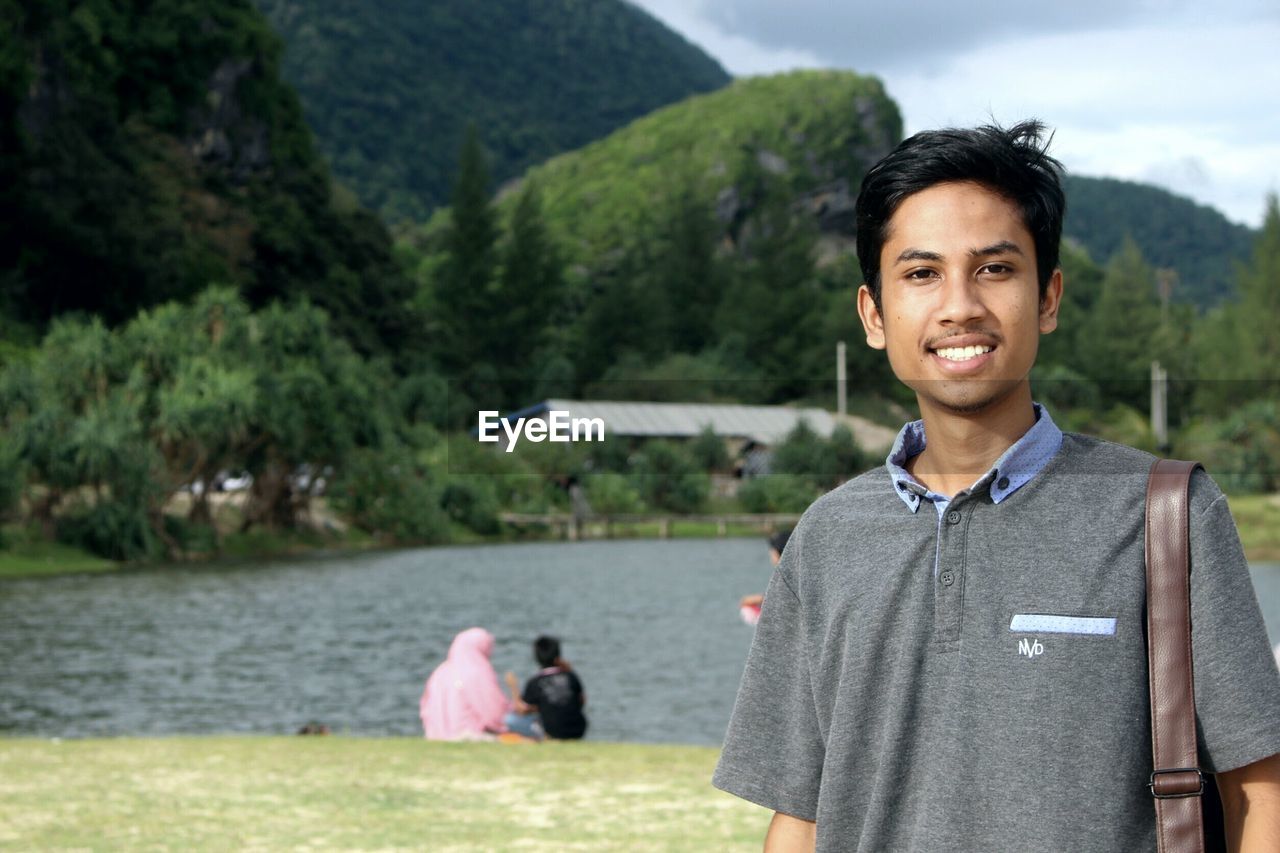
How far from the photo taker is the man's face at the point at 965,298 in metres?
1.75

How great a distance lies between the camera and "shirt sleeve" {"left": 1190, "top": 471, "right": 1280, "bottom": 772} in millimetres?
1580

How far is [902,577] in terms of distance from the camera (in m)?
1.71

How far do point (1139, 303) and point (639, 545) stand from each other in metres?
38.9

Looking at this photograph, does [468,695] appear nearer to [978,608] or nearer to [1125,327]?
[978,608]

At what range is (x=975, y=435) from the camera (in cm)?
178

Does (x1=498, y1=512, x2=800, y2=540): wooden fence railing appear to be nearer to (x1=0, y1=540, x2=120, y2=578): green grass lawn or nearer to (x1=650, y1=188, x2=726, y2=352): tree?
(x1=0, y1=540, x2=120, y2=578): green grass lawn

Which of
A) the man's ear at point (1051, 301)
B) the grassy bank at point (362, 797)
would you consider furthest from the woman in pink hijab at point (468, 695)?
the man's ear at point (1051, 301)

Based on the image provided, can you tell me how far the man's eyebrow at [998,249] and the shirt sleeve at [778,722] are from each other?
14.8 inches

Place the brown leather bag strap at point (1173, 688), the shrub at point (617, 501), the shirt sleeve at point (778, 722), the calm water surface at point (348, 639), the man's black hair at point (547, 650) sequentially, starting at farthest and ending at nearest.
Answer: the shrub at point (617, 501), the calm water surface at point (348, 639), the man's black hair at point (547, 650), the shirt sleeve at point (778, 722), the brown leather bag strap at point (1173, 688)

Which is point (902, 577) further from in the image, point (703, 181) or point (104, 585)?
point (703, 181)

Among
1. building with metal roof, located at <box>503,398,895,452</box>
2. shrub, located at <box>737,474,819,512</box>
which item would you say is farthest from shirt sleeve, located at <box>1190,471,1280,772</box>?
shrub, located at <box>737,474,819,512</box>

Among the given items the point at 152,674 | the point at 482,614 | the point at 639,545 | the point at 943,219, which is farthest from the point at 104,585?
the point at 943,219

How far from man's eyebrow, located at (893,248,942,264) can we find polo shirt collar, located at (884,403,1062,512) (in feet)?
0.67

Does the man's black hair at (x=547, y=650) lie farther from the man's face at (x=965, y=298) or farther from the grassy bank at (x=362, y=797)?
the man's face at (x=965, y=298)
